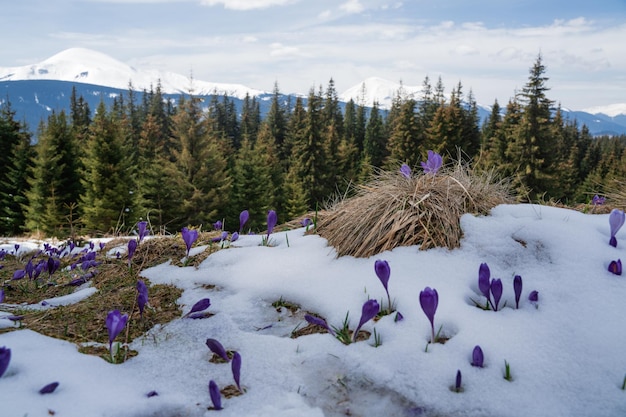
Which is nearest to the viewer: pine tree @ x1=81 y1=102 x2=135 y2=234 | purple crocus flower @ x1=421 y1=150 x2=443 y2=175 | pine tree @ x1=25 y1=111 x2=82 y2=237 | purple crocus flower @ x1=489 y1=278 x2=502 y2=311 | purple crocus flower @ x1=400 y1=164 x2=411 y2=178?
purple crocus flower @ x1=489 y1=278 x2=502 y2=311

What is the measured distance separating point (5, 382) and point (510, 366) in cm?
169

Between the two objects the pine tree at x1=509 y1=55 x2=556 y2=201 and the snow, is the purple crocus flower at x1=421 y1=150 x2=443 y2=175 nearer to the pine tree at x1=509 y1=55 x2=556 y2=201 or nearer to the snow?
the snow

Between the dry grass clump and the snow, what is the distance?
10 centimetres

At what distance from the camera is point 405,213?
7.85 feet

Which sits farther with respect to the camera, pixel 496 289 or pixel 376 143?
pixel 376 143

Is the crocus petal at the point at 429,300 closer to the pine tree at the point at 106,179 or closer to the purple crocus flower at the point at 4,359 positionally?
the purple crocus flower at the point at 4,359

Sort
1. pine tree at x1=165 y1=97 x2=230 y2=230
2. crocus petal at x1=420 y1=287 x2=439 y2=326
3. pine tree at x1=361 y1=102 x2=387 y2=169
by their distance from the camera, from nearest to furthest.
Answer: crocus petal at x1=420 y1=287 x2=439 y2=326
pine tree at x1=165 y1=97 x2=230 y2=230
pine tree at x1=361 y1=102 x2=387 y2=169

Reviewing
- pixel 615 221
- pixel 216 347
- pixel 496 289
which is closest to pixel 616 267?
pixel 615 221

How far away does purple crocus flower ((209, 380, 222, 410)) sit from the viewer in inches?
48.7

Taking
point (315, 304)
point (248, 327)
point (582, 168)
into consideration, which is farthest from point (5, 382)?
point (582, 168)

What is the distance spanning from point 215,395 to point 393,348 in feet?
2.24

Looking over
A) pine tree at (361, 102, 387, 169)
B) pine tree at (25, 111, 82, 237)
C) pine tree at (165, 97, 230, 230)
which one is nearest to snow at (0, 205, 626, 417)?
pine tree at (165, 97, 230, 230)

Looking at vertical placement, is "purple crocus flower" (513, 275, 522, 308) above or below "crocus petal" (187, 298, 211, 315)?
above

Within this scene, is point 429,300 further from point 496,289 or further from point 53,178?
point 53,178
